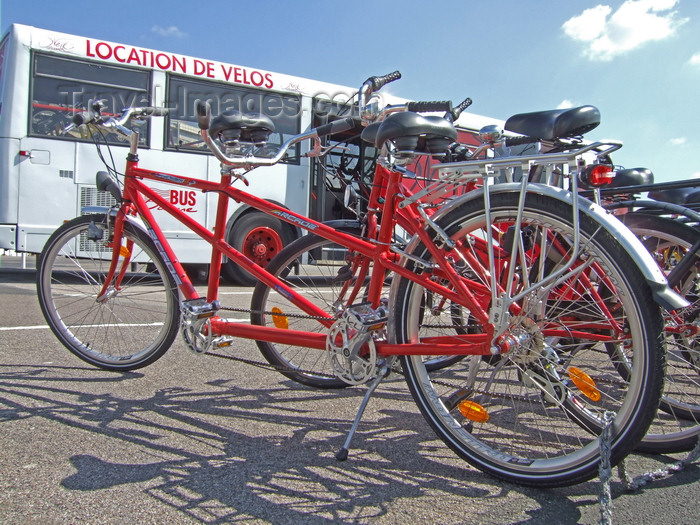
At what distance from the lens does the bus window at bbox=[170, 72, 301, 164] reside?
25.7 ft

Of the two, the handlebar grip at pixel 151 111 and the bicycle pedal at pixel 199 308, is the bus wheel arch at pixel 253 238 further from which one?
the bicycle pedal at pixel 199 308

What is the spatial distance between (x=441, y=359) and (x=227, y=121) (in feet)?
6.13

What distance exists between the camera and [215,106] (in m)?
8.12

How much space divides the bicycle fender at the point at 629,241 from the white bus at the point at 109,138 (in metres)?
4.31

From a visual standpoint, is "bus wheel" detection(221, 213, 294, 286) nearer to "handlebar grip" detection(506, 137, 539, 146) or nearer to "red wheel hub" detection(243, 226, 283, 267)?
"red wheel hub" detection(243, 226, 283, 267)

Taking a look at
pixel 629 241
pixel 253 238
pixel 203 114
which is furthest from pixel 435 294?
pixel 253 238

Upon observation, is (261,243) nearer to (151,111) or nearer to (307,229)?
(151,111)

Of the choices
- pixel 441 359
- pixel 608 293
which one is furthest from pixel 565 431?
pixel 441 359

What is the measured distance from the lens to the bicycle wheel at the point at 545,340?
68.2 inches

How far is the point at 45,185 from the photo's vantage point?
7.15 meters

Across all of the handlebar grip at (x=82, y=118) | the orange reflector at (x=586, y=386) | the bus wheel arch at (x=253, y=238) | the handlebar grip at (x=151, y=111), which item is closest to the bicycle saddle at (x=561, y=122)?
the orange reflector at (x=586, y=386)

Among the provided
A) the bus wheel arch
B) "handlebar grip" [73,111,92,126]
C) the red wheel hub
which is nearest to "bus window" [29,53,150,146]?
the bus wheel arch

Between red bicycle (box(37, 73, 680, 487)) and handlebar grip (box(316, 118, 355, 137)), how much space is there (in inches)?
0.4

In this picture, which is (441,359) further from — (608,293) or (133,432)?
(133,432)
